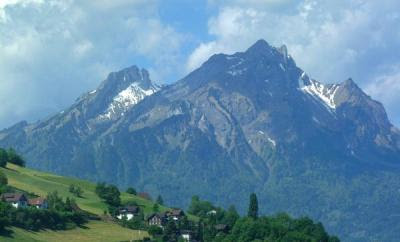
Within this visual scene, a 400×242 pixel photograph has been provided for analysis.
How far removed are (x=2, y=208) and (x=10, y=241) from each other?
13.5 m

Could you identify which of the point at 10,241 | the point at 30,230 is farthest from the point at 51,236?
the point at 10,241

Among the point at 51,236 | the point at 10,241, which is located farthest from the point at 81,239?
the point at 10,241

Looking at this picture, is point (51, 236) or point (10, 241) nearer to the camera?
point (10, 241)

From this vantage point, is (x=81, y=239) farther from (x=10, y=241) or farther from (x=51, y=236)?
(x=10, y=241)

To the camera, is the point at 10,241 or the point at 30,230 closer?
A: the point at 10,241

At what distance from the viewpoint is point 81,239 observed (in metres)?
200

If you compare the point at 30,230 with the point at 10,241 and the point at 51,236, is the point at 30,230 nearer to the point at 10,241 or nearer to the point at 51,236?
the point at 51,236

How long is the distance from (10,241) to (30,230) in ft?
53.0

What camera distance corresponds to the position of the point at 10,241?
18050 centimetres

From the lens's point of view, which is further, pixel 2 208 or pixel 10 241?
pixel 2 208

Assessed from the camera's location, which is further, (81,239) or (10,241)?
(81,239)

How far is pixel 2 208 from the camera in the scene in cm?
19262

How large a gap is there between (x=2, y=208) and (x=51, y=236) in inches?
440
